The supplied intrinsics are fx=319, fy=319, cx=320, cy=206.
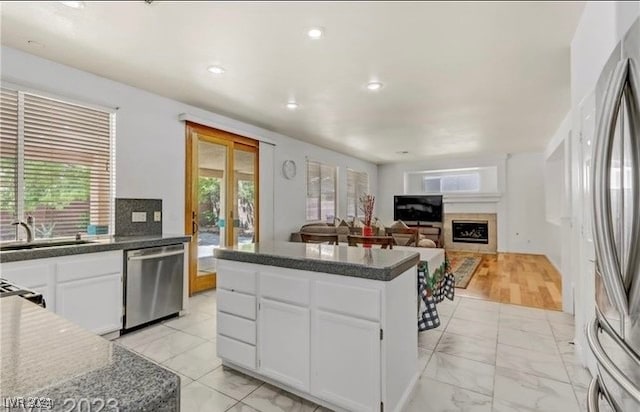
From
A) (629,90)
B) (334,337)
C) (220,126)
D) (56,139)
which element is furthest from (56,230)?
(629,90)

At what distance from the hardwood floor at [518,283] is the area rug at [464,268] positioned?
3.3 inches

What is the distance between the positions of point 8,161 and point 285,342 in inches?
109

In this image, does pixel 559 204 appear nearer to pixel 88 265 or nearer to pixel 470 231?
pixel 470 231

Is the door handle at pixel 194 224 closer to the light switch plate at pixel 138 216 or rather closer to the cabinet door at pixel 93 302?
the light switch plate at pixel 138 216

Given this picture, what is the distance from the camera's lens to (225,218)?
15.1 feet

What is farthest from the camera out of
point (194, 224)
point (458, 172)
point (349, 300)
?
point (458, 172)

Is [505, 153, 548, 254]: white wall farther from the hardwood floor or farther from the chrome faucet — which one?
the chrome faucet

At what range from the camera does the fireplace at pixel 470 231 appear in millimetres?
8219

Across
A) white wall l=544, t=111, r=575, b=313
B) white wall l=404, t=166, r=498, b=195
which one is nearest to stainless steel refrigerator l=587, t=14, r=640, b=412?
white wall l=544, t=111, r=575, b=313

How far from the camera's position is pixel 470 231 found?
8438 millimetres

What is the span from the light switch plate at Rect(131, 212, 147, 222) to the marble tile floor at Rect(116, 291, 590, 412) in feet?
3.80

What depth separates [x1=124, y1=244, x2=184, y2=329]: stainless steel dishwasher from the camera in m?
2.90

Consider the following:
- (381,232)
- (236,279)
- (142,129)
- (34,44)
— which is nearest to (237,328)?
(236,279)

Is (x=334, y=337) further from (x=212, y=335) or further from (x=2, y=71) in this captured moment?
(x=2, y=71)
